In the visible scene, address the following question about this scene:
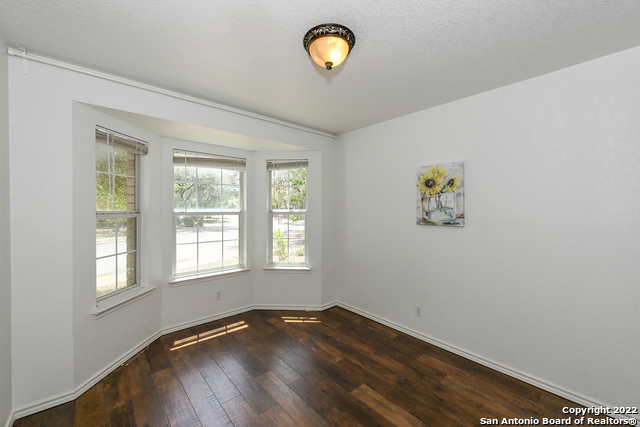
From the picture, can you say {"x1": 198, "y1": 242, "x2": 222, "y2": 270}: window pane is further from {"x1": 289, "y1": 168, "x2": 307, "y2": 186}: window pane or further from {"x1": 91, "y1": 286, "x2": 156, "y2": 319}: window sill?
{"x1": 289, "y1": 168, "x2": 307, "y2": 186}: window pane

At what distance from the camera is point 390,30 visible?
1.69 metres

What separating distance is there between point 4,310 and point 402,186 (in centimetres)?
353

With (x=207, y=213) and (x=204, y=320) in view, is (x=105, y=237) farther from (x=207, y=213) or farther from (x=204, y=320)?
(x=204, y=320)

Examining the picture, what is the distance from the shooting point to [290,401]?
2.07 meters

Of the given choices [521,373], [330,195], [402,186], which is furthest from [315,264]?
[521,373]

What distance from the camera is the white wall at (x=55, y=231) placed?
191 centimetres

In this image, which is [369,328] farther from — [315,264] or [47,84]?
[47,84]

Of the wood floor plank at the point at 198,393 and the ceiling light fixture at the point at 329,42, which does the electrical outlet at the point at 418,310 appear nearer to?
the wood floor plank at the point at 198,393

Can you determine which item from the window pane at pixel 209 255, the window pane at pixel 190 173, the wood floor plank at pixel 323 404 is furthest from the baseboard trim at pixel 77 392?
the window pane at pixel 190 173

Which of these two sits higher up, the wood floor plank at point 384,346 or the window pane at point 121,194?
the window pane at point 121,194

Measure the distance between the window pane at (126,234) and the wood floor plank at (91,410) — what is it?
46.4 inches

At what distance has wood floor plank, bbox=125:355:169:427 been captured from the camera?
6.19 feet

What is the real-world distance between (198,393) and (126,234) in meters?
1.69

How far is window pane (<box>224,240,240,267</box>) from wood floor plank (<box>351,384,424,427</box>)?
231 cm
